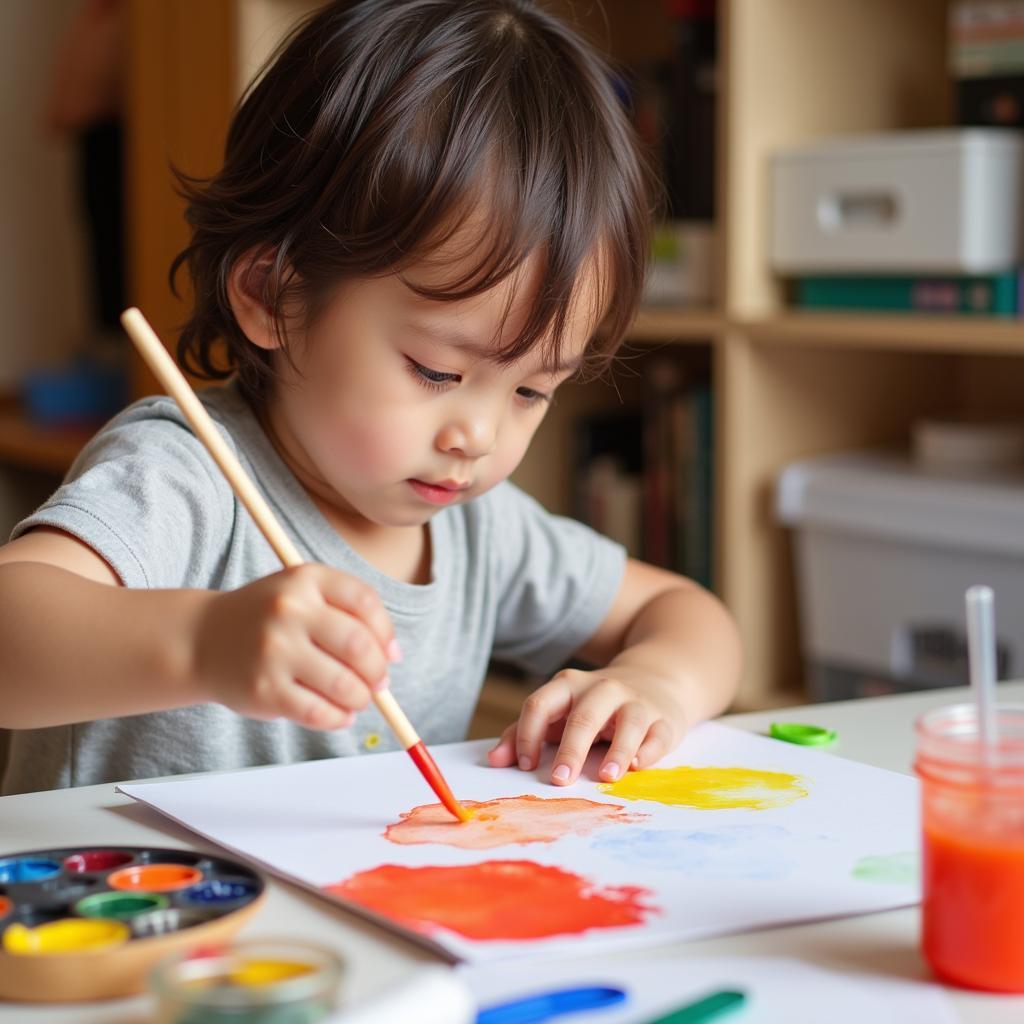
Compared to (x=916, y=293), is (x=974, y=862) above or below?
below

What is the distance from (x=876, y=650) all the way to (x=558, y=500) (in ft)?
1.71

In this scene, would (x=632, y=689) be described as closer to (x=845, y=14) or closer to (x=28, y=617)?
(x=28, y=617)

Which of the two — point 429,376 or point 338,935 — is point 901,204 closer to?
point 429,376

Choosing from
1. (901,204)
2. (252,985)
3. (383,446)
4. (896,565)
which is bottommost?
(896,565)

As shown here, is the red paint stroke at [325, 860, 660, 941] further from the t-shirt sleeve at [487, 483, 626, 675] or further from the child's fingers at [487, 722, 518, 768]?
the t-shirt sleeve at [487, 483, 626, 675]

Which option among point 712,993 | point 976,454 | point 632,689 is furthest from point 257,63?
point 712,993

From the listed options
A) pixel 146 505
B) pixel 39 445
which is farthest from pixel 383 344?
pixel 39 445

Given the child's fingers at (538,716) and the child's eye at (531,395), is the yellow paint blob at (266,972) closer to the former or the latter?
the child's fingers at (538,716)

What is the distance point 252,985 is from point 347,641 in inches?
5.9

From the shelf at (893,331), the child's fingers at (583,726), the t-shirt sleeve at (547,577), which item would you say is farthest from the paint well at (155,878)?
the shelf at (893,331)

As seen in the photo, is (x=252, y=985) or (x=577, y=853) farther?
(x=577, y=853)

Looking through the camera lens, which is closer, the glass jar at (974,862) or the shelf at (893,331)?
the glass jar at (974,862)

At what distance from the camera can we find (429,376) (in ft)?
2.72

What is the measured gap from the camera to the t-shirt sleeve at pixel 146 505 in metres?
0.75
